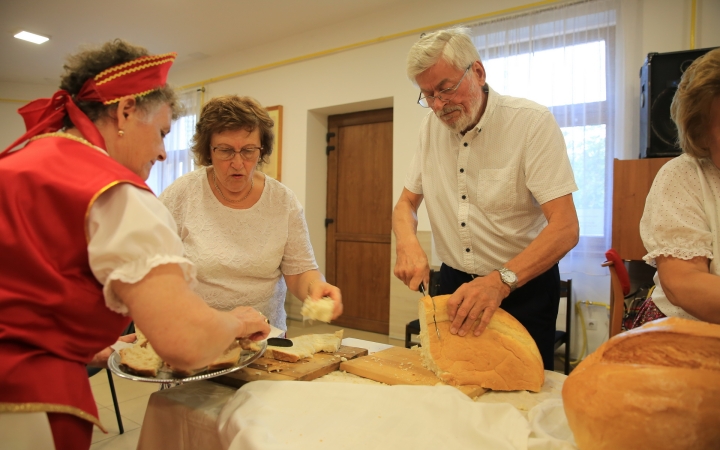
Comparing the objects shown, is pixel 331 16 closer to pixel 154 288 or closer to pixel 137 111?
pixel 137 111

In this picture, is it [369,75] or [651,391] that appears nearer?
[651,391]

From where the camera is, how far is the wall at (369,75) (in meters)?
3.92

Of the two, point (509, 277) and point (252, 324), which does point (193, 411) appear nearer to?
point (252, 324)

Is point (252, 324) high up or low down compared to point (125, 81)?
down

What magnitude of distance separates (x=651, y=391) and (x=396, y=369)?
2.46 feet

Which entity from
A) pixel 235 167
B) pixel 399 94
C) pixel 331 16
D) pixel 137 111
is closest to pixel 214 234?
pixel 235 167

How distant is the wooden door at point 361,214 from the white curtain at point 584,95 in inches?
73.2


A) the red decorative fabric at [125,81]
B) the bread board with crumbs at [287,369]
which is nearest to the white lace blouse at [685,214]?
the bread board with crumbs at [287,369]

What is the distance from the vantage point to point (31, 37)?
20.6 ft

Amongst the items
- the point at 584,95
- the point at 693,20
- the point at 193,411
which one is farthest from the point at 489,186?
the point at 693,20

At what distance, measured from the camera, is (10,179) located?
36.0 inches

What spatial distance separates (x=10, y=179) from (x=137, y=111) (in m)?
0.32

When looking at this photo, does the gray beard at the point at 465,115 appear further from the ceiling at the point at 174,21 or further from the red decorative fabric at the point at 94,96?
the ceiling at the point at 174,21

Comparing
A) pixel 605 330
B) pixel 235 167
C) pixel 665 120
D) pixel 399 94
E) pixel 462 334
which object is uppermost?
pixel 399 94
